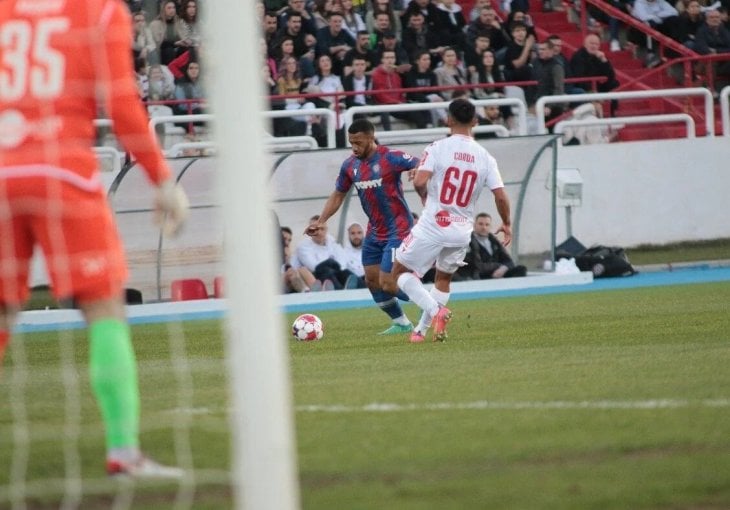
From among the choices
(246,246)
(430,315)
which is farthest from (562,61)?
(246,246)

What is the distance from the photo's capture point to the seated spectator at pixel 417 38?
79.2ft

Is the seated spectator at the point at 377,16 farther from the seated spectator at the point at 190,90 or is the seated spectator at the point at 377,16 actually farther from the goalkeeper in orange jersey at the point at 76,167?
the goalkeeper in orange jersey at the point at 76,167

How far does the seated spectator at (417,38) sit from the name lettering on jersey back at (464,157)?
11.8 meters

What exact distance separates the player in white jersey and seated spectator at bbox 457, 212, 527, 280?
8366 mm

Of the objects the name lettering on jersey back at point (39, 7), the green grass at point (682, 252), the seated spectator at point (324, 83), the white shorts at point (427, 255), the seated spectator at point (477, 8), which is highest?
the name lettering on jersey back at point (39, 7)

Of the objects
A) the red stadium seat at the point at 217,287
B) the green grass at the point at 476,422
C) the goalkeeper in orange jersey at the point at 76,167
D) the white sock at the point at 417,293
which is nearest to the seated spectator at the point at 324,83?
the red stadium seat at the point at 217,287

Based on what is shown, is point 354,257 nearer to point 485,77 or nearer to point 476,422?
point 485,77

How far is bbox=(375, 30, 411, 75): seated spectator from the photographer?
23656mm

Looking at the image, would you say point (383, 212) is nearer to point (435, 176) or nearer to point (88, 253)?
point (435, 176)

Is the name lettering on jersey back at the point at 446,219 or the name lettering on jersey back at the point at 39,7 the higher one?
the name lettering on jersey back at the point at 39,7

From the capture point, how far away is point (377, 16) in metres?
24.2

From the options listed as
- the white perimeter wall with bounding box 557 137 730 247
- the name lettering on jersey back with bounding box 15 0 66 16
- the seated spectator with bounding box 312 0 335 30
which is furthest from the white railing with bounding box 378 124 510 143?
the name lettering on jersey back with bounding box 15 0 66 16

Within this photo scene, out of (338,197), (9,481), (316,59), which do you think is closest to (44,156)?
(9,481)

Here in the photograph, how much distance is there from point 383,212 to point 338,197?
0.46 meters
